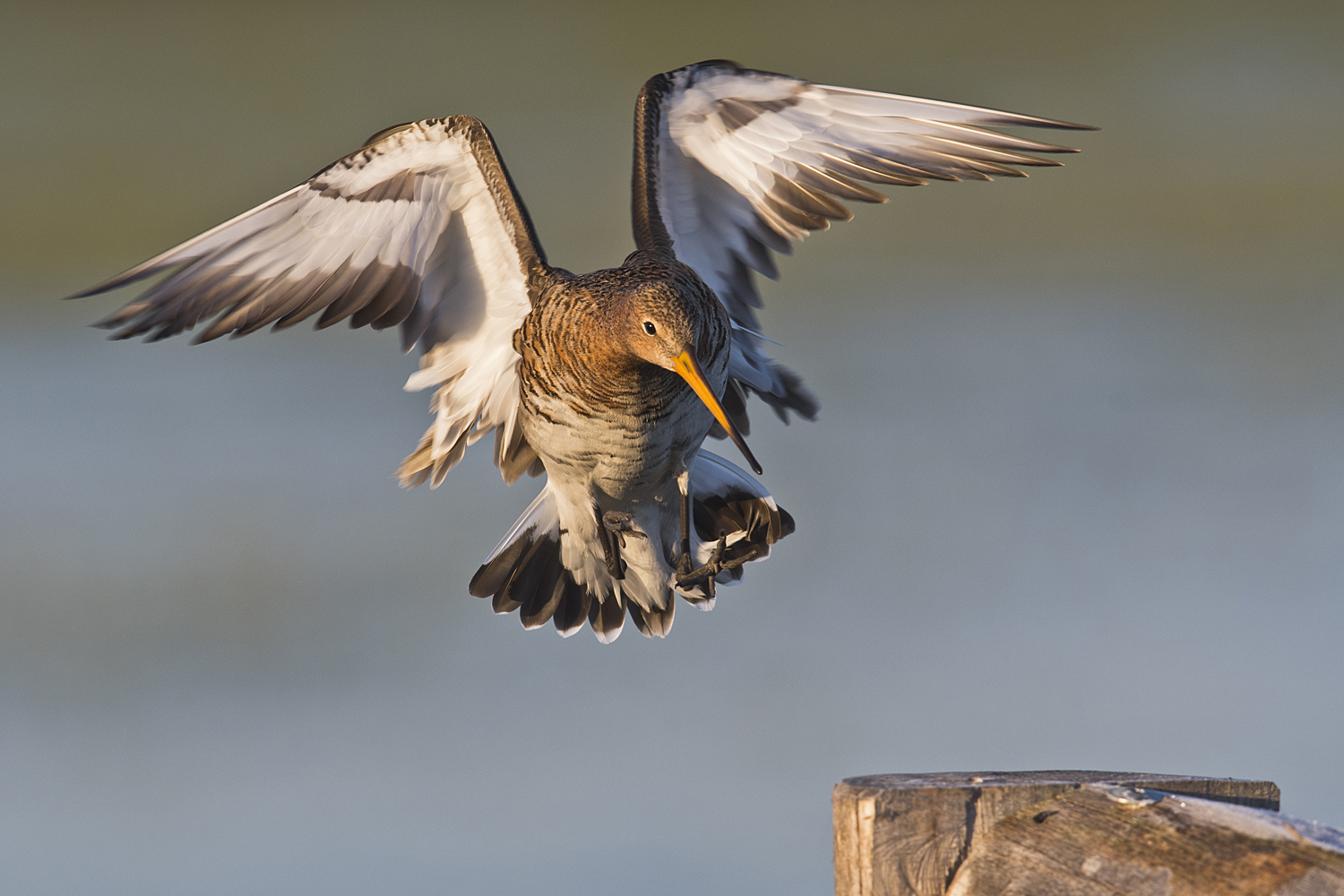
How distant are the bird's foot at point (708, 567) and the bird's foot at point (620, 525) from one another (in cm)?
18

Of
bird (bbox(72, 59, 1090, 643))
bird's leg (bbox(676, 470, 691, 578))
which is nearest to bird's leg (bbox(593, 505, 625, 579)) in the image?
bird (bbox(72, 59, 1090, 643))

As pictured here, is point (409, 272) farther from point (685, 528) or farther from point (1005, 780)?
point (1005, 780)

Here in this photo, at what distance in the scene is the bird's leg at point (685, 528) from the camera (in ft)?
13.7

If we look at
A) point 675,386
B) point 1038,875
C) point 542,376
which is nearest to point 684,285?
point 675,386

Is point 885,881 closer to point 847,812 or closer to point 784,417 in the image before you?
point 847,812

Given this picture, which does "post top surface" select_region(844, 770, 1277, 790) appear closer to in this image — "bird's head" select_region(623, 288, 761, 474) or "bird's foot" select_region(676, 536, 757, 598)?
"bird's head" select_region(623, 288, 761, 474)

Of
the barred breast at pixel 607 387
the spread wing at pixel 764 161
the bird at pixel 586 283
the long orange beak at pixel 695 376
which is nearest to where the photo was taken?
the long orange beak at pixel 695 376

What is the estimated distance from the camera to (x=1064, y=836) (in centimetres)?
177

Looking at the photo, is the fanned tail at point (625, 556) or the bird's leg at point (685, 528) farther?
the fanned tail at point (625, 556)

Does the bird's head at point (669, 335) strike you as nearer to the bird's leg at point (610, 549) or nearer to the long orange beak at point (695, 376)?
the long orange beak at point (695, 376)

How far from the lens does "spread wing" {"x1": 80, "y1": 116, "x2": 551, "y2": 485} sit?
402 centimetres

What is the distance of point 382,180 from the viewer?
13.3ft

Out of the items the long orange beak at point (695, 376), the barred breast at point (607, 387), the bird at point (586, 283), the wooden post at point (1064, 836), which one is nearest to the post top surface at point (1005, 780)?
the wooden post at point (1064, 836)

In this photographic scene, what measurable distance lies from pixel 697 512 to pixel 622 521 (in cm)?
36
